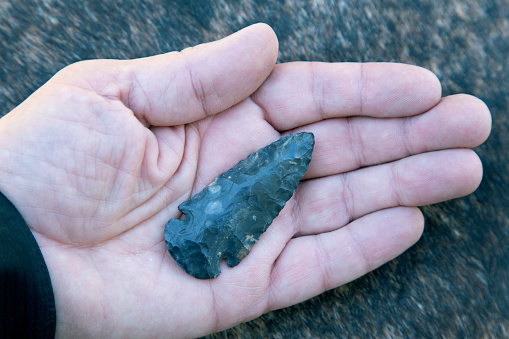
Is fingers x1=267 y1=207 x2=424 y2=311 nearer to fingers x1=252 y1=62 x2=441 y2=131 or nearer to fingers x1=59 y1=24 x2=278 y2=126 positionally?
fingers x1=252 y1=62 x2=441 y2=131

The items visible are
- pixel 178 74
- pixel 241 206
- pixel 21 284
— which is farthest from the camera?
pixel 241 206

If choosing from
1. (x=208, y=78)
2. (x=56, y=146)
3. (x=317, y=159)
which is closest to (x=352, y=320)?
(x=317, y=159)

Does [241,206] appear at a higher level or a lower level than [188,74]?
lower

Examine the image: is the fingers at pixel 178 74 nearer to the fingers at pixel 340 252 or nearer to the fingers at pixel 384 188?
the fingers at pixel 384 188

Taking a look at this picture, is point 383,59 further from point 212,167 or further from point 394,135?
point 212,167

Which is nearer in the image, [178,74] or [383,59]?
[178,74]

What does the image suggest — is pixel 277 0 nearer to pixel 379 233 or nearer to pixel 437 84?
pixel 437 84

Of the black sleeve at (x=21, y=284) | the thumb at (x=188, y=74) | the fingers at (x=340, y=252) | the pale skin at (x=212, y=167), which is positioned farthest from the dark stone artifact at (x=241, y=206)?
the black sleeve at (x=21, y=284)

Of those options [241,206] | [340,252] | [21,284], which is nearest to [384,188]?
[340,252]
